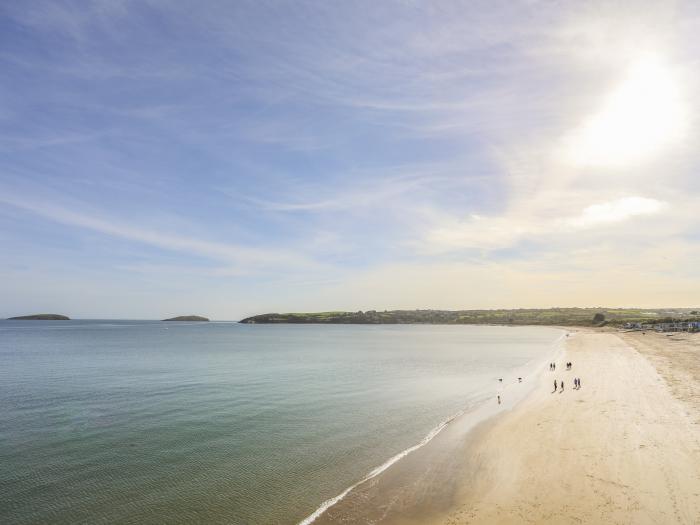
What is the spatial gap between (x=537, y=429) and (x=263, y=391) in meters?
29.0

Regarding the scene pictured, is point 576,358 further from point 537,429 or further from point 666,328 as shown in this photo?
point 666,328

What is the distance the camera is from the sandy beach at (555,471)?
57.6ft

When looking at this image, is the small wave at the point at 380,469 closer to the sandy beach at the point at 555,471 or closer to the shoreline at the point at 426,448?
the shoreline at the point at 426,448

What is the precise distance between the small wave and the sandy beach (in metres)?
0.44

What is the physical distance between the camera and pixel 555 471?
21.9m

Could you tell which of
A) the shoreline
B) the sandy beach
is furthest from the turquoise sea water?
the sandy beach

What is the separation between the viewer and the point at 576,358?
74.6m

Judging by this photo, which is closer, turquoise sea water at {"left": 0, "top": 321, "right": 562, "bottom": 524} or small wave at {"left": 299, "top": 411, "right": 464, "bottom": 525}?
small wave at {"left": 299, "top": 411, "right": 464, "bottom": 525}

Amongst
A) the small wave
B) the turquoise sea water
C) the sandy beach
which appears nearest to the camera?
the sandy beach

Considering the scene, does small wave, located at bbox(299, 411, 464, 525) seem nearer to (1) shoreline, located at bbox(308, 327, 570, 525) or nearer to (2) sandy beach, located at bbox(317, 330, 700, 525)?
(1) shoreline, located at bbox(308, 327, 570, 525)

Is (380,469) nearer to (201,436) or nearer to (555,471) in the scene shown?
(555,471)

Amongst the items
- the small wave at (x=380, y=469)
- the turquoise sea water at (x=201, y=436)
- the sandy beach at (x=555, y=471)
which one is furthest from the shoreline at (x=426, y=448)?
the turquoise sea water at (x=201, y=436)

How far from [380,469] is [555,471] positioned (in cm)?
980

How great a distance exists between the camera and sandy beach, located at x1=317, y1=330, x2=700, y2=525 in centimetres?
1756
